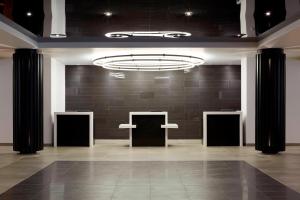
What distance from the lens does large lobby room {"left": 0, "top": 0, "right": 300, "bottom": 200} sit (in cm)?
1076

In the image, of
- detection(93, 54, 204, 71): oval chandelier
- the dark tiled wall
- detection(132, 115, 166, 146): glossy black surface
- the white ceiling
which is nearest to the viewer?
the white ceiling

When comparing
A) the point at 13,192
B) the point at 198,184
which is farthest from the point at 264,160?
the point at 13,192

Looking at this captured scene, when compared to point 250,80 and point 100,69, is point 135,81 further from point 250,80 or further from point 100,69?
point 250,80

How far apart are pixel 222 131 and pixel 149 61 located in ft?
12.0

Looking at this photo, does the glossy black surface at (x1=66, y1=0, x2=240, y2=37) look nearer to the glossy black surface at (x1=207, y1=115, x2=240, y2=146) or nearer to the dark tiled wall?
the dark tiled wall

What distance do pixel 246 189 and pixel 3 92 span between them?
35.1ft

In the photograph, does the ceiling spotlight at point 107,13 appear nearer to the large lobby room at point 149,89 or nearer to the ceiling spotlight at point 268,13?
the large lobby room at point 149,89

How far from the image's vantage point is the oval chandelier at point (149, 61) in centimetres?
1413

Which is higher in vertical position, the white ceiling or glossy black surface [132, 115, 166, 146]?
the white ceiling

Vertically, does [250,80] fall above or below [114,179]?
above

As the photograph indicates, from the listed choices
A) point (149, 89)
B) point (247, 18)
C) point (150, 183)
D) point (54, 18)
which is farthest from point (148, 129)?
point (150, 183)

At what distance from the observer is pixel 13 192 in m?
7.50

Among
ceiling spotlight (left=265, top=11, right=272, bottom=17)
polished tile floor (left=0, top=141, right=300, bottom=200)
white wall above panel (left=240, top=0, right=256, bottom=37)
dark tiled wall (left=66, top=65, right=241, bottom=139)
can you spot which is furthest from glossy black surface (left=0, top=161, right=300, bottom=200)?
dark tiled wall (left=66, top=65, right=241, bottom=139)

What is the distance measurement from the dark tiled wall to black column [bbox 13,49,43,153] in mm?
4670
